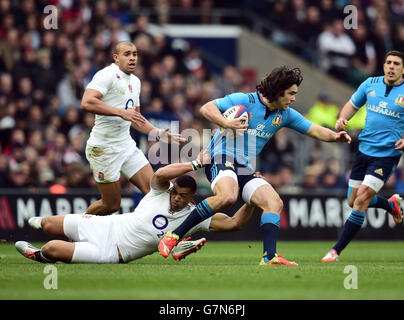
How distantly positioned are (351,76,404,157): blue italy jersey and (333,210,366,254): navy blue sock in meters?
0.87

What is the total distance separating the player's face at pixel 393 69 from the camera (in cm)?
1128

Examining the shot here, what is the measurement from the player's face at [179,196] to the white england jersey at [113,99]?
1.95m

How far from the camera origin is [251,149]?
1038cm

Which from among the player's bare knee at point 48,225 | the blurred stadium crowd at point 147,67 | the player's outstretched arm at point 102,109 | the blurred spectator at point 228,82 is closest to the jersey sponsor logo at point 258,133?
the player's outstretched arm at point 102,109

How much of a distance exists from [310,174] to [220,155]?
9099mm

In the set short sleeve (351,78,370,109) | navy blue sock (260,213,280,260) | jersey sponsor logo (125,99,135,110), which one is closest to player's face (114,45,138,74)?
jersey sponsor logo (125,99,135,110)

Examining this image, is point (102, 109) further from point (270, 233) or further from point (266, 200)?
point (270, 233)

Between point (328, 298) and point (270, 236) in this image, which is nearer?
point (328, 298)

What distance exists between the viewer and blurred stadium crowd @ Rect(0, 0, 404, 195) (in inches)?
691

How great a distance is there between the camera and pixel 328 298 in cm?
722

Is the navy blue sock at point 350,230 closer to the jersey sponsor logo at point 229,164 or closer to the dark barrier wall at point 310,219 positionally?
the jersey sponsor logo at point 229,164

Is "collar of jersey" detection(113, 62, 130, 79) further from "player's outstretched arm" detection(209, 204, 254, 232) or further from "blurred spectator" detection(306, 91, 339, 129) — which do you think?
"blurred spectator" detection(306, 91, 339, 129)
